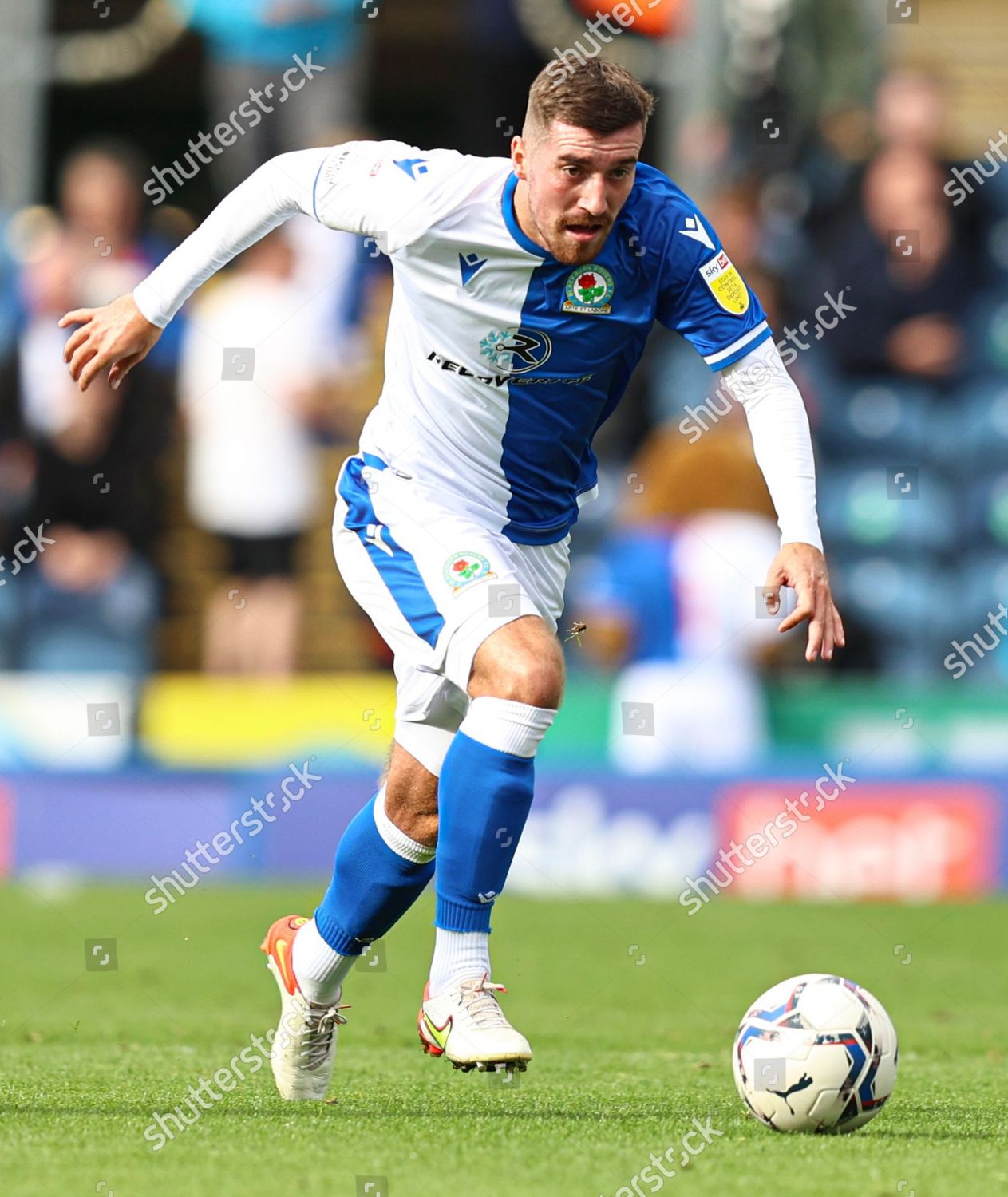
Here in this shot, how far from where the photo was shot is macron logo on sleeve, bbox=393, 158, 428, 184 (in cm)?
550

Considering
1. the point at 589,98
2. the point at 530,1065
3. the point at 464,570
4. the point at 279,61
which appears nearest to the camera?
the point at 589,98

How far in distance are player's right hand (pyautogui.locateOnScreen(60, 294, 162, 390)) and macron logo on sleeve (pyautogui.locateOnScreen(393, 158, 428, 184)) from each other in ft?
2.55

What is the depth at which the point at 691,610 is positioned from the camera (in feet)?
39.3

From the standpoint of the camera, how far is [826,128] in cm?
1438

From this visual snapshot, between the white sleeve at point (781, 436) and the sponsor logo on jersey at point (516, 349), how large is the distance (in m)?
0.49

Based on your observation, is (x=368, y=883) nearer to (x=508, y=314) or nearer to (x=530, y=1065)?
(x=530, y=1065)

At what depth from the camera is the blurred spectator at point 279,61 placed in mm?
14562

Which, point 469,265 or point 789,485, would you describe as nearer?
point 789,485

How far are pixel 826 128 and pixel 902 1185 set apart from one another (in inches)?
439

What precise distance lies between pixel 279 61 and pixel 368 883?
10227mm

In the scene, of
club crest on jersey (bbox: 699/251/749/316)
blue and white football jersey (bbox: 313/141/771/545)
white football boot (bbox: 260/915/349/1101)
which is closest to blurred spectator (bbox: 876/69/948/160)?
blue and white football jersey (bbox: 313/141/771/545)

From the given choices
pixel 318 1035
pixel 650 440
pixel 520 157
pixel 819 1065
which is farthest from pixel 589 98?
pixel 650 440

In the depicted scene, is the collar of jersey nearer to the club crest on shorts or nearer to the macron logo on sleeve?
the macron logo on sleeve

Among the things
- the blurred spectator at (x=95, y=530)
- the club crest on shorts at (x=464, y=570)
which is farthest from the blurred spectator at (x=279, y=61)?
the club crest on shorts at (x=464, y=570)
